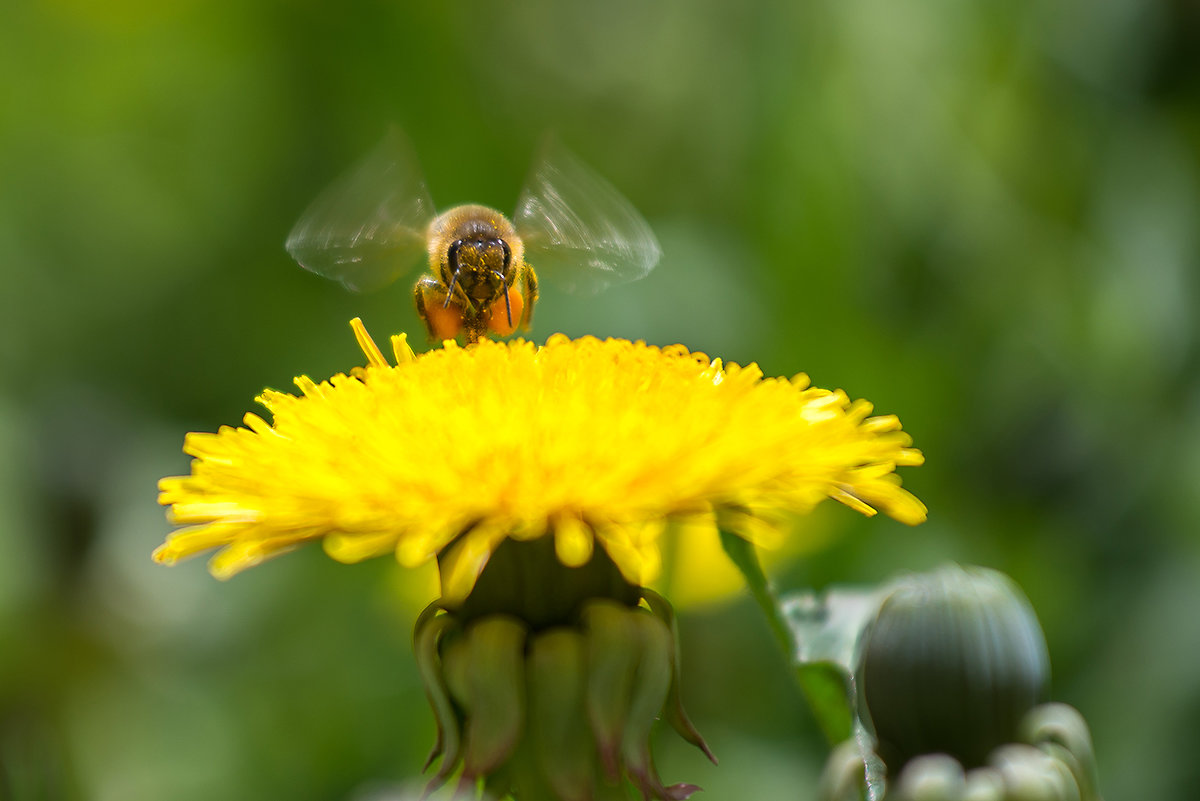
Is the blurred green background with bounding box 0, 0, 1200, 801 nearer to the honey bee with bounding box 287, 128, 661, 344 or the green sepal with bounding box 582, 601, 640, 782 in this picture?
the honey bee with bounding box 287, 128, 661, 344

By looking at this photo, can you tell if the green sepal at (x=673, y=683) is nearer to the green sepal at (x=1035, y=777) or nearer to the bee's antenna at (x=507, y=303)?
the green sepal at (x=1035, y=777)

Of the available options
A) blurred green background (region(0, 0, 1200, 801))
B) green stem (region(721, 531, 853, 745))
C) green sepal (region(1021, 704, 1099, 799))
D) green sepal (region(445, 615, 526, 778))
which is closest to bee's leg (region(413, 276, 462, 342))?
green stem (region(721, 531, 853, 745))

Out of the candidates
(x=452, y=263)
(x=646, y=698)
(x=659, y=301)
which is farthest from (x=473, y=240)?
(x=659, y=301)

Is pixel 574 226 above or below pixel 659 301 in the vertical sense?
above

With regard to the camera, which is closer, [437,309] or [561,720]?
[561,720]

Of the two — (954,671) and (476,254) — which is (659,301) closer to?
(476,254)

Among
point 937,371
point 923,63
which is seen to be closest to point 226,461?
point 937,371

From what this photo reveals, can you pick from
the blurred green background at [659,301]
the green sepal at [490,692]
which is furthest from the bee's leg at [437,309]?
the blurred green background at [659,301]
